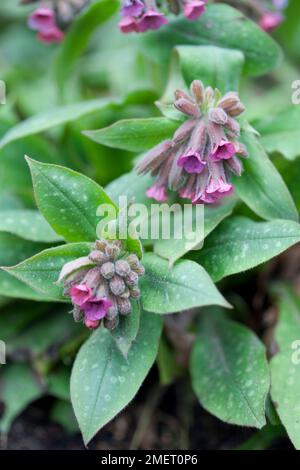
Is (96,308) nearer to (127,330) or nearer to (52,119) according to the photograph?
(127,330)

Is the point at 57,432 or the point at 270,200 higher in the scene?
the point at 270,200

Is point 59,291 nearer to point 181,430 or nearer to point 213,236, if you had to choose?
point 213,236

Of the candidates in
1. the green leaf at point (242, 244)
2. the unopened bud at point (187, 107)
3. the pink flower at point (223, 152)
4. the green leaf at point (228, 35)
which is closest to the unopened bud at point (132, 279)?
the green leaf at point (242, 244)

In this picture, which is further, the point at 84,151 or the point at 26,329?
the point at 84,151

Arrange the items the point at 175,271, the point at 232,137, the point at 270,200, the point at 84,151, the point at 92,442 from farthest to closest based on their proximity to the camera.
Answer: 1. the point at 84,151
2. the point at 92,442
3. the point at 270,200
4. the point at 232,137
5. the point at 175,271

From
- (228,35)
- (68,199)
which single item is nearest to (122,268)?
(68,199)

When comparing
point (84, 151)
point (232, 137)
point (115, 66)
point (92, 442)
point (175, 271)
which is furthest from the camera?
point (115, 66)

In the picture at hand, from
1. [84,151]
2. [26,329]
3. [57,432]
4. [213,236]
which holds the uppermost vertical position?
[213,236]

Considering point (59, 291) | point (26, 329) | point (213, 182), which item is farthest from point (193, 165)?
point (26, 329)
